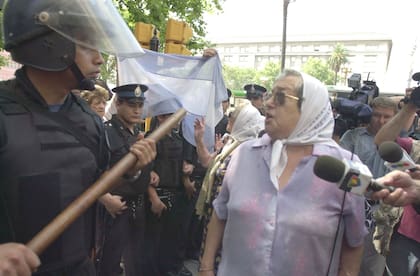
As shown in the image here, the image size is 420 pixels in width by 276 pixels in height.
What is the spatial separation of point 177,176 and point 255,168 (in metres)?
2.20

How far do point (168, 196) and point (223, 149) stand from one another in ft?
3.32

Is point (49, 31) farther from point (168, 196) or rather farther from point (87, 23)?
point (168, 196)

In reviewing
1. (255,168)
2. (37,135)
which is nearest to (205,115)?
(255,168)

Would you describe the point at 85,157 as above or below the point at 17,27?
below

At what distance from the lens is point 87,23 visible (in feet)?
5.74

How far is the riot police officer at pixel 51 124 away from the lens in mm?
1552

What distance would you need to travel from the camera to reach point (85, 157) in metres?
1.76

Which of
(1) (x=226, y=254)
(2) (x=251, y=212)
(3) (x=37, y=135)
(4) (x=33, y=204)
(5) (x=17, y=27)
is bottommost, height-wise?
(1) (x=226, y=254)

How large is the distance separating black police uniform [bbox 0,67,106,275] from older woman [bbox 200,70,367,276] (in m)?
0.80

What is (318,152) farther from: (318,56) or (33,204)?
(318,56)

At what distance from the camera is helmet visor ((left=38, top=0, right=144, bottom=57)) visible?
1.70m

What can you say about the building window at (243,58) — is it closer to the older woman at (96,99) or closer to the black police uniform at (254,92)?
the black police uniform at (254,92)

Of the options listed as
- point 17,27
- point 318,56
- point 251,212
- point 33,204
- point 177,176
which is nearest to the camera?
point 33,204

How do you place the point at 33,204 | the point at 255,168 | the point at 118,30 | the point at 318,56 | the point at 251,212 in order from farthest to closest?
the point at 318,56
the point at 255,168
the point at 251,212
the point at 118,30
the point at 33,204
